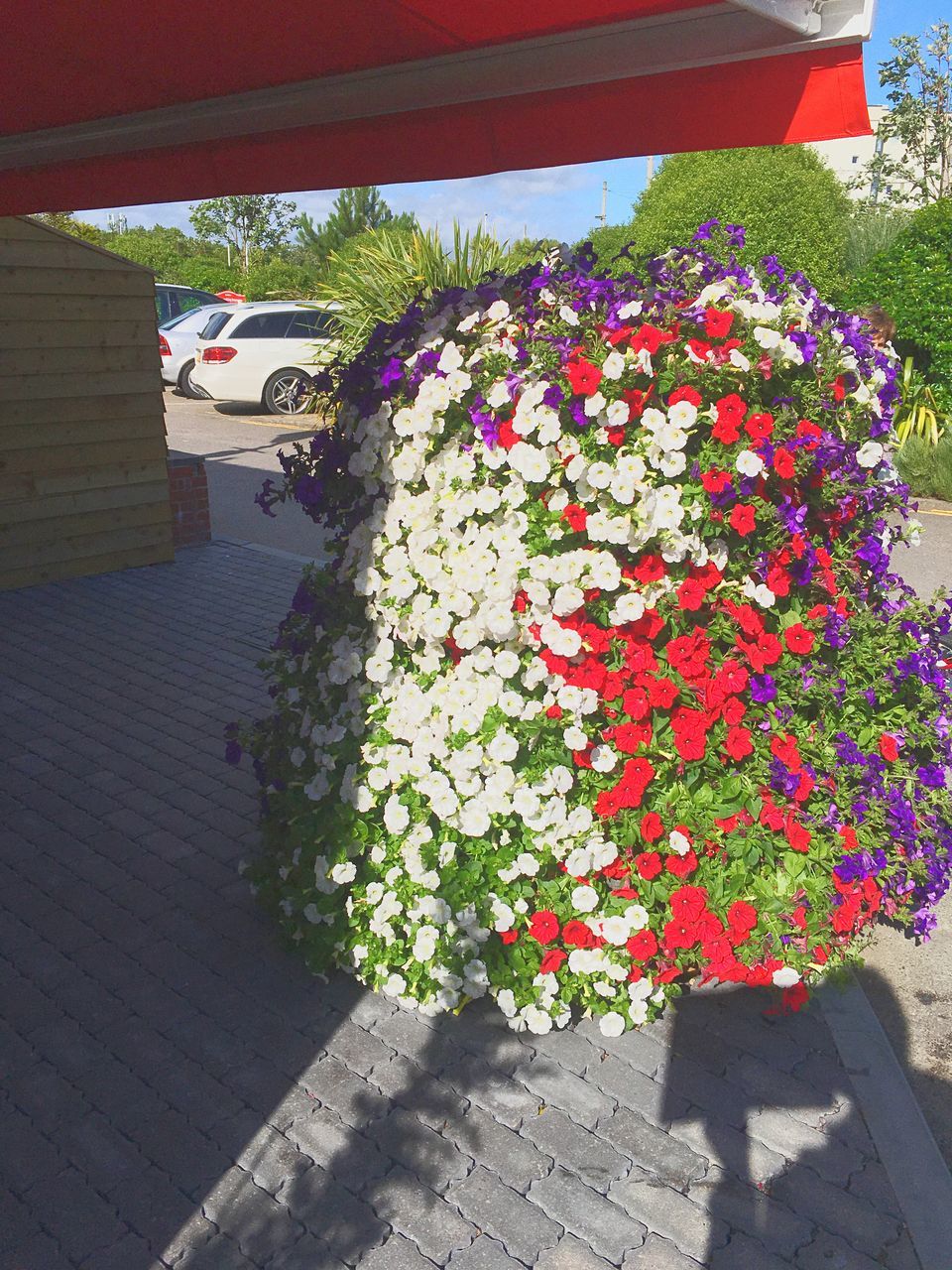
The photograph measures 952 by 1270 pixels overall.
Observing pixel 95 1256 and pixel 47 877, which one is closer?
pixel 95 1256

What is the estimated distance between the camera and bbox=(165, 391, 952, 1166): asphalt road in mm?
3031

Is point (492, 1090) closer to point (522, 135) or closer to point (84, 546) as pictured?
point (522, 135)

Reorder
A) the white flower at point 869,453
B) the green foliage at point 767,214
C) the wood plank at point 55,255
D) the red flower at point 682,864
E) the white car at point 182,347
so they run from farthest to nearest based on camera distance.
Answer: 1. the white car at point 182,347
2. the green foliage at point 767,214
3. the wood plank at point 55,255
4. the white flower at point 869,453
5. the red flower at point 682,864

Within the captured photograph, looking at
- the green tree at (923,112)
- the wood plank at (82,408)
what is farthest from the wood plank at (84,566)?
the green tree at (923,112)

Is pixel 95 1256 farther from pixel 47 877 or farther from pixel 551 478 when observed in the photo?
pixel 551 478

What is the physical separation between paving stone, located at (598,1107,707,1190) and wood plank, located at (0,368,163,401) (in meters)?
5.79

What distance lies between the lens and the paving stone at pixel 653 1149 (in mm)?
2564

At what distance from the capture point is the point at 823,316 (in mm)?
3195

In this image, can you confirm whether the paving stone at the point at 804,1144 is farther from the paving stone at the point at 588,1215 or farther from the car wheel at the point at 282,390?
the car wheel at the point at 282,390

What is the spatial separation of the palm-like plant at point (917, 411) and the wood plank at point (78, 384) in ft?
27.3

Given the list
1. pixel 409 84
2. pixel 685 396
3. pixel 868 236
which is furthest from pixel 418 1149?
pixel 868 236

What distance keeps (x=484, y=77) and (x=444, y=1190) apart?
2.87m

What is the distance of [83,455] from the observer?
7203mm

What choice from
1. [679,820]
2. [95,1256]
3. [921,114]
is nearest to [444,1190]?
[95,1256]
